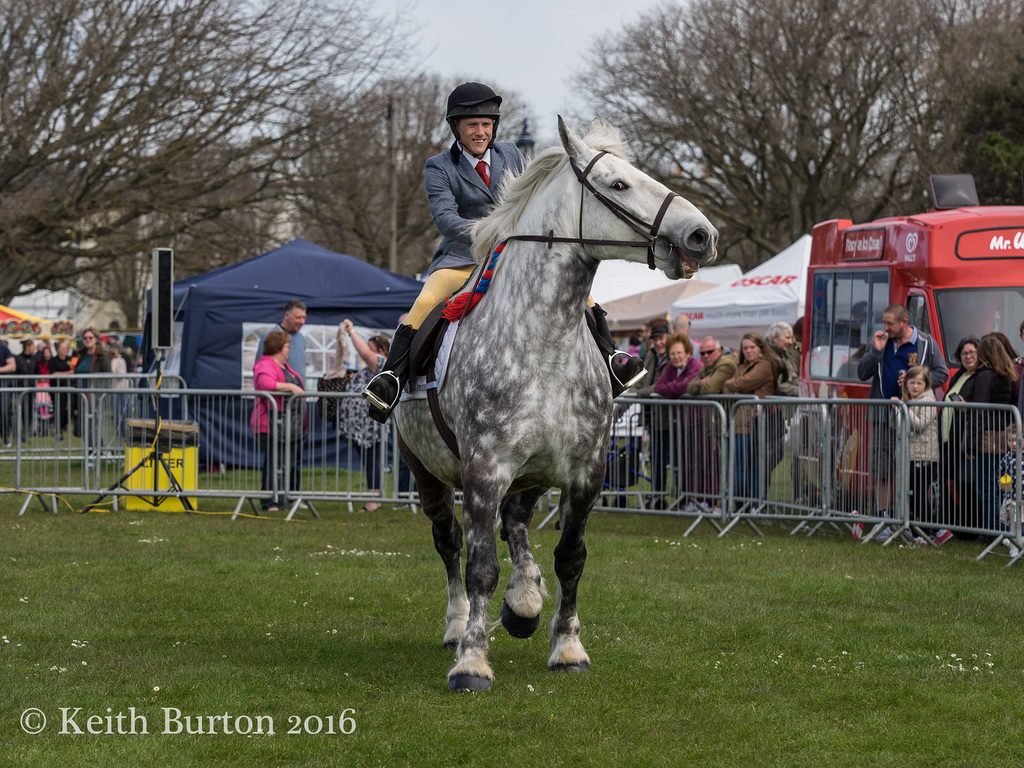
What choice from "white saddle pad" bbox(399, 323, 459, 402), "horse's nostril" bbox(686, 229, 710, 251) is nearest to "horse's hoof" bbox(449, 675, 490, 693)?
"white saddle pad" bbox(399, 323, 459, 402)

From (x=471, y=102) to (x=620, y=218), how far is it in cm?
151

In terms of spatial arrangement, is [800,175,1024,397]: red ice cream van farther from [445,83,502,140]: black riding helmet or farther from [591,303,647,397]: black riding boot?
[445,83,502,140]: black riding helmet

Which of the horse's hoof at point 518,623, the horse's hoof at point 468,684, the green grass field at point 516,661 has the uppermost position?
the horse's hoof at point 518,623

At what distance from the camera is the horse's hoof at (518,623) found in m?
6.67

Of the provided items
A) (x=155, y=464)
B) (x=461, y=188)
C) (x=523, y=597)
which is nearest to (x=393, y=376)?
(x=461, y=188)

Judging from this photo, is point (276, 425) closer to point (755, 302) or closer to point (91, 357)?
point (755, 302)

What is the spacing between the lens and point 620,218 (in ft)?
20.2

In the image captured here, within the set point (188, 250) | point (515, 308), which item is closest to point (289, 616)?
point (515, 308)

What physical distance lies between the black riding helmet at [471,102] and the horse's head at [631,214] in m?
0.99

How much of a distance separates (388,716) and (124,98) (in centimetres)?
2360

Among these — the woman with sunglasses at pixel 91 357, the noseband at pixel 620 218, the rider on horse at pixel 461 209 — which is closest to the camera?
the noseband at pixel 620 218

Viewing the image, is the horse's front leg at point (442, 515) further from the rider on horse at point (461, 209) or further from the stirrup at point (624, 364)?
the stirrup at point (624, 364)

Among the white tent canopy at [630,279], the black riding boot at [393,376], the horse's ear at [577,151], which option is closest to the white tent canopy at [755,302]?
the white tent canopy at [630,279]

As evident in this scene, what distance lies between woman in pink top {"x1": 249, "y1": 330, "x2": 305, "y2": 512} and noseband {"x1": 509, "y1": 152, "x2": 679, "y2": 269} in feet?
28.1
